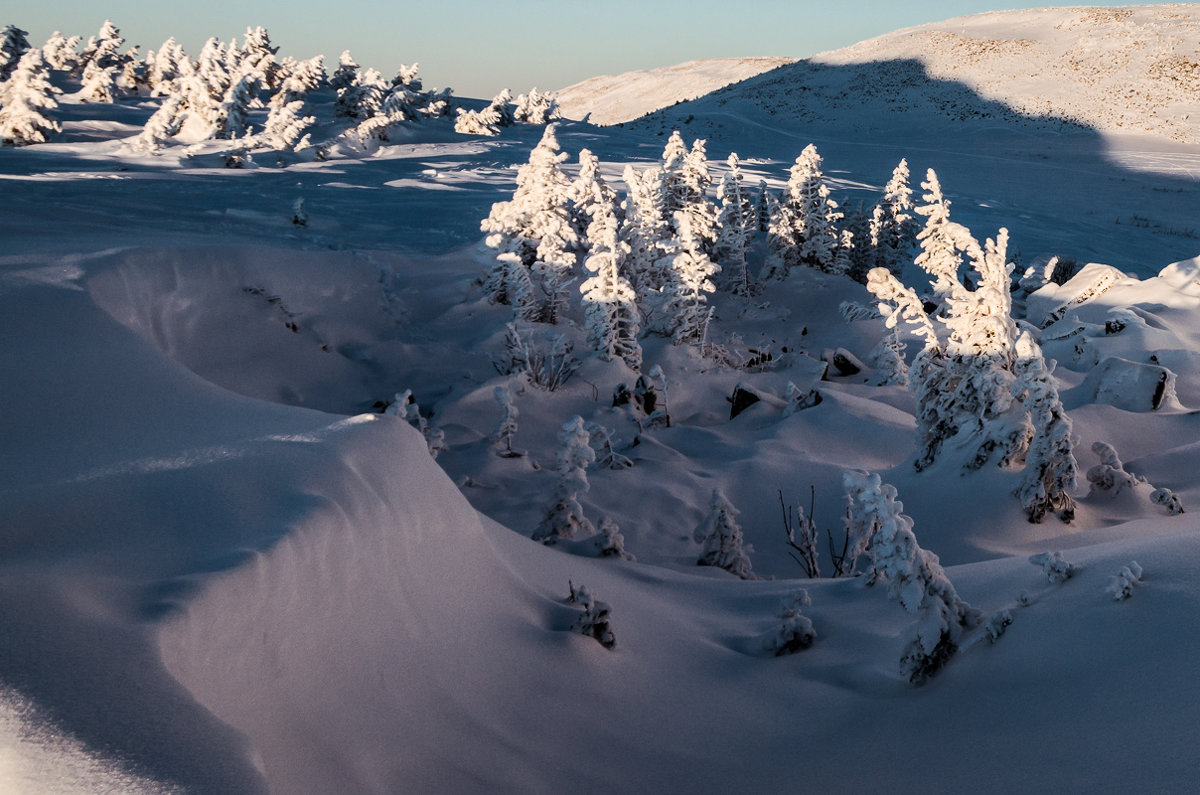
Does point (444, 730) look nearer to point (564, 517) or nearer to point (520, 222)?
point (564, 517)

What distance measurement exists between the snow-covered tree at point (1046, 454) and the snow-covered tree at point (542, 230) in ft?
38.3

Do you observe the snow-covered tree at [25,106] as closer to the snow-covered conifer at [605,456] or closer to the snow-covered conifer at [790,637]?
the snow-covered conifer at [605,456]

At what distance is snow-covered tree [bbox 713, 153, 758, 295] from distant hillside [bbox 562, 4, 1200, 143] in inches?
1466

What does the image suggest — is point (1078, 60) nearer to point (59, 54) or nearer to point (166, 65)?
point (166, 65)

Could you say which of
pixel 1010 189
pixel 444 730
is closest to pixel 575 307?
pixel 444 730

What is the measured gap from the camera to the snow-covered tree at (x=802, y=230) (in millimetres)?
24953

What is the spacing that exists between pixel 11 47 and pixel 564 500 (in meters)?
52.8

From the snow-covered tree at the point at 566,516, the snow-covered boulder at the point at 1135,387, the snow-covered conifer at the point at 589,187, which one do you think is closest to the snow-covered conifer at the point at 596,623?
the snow-covered tree at the point at 566,516

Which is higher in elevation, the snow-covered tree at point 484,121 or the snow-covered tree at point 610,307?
the snow-covered tree at point 484,121

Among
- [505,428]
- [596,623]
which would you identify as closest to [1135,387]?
[505,428]

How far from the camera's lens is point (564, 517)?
7746 mm

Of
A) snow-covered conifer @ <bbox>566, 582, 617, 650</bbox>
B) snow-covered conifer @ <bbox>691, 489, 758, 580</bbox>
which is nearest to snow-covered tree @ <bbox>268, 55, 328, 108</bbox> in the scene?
snow-covered conifer @ <bbox>691, 489, 758, 580</bbox>

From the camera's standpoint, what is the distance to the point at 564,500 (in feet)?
25.5

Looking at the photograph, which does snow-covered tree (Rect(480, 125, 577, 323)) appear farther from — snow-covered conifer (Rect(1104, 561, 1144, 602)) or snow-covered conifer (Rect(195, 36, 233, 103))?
snow-covered conifer (Rect(195, 36, 233, 103))
